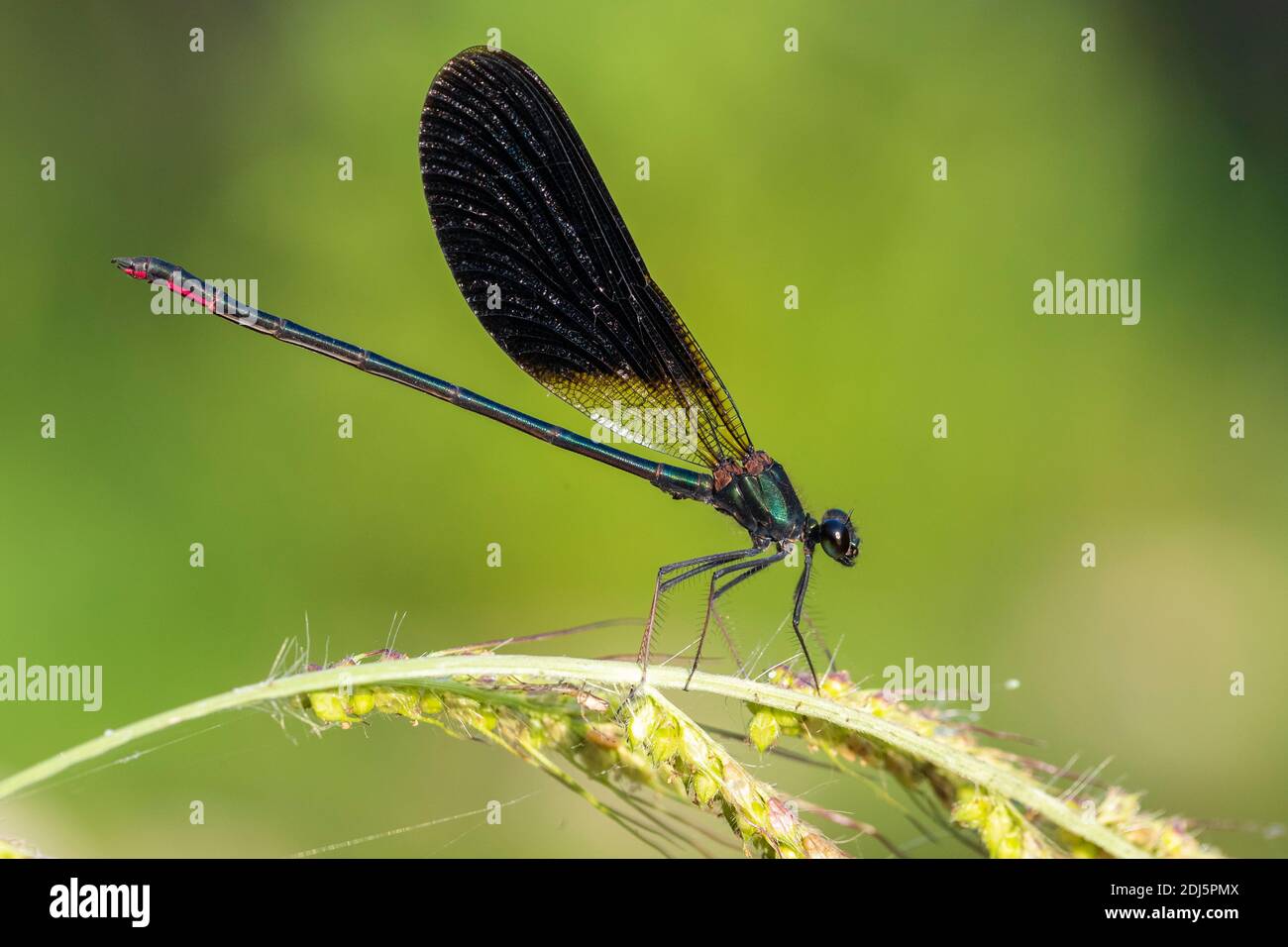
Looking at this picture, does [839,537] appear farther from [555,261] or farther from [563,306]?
[555,261]

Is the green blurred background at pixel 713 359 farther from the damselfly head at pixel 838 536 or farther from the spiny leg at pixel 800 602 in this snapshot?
the spiny leg at pixel 800 602

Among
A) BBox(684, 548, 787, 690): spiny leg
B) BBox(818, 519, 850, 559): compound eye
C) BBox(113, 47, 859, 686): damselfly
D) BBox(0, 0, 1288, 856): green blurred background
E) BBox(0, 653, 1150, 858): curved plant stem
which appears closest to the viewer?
BBox(0, 653, 1150, 858): curved plant stem

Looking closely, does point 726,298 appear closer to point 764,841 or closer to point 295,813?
point 295,813

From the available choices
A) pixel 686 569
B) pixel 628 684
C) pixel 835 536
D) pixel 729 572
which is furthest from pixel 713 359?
pixel 628 684

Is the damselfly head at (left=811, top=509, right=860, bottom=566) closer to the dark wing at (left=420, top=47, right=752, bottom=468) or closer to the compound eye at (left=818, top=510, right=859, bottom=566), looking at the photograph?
the compound eye at (left=818, top=510, right=859, bottom=566)

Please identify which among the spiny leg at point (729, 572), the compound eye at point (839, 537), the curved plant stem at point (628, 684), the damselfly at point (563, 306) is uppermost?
the damselfly at point (563, 306)

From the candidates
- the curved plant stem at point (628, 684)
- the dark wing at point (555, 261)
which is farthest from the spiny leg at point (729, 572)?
the curved plant stem at point (628, 684)

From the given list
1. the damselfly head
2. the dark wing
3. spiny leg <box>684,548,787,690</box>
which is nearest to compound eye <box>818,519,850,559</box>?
the damselfly head
